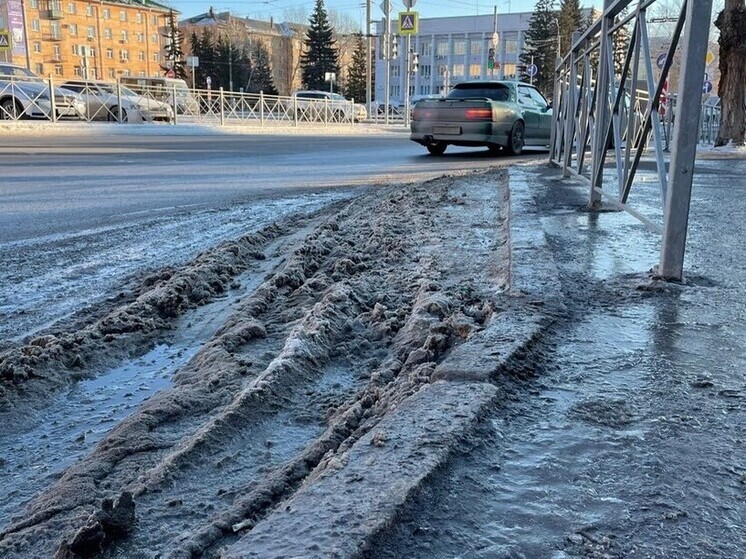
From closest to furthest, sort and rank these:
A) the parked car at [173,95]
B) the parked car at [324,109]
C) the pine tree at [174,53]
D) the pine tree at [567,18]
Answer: the parked car at [173,95], the parked car at [324,109], the pine tree at [567,18], the pine tree at [174,53]

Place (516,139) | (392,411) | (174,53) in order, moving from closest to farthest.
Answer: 1. (392,411)
2. (516,139)
3. (174,53)

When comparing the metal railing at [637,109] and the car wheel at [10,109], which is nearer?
the metal railing at [637,109]

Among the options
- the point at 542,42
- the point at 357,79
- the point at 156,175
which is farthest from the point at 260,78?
the point at 156,175

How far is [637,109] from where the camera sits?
502 centimetres


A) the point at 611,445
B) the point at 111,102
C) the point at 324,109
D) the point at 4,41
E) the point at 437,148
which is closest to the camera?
the point at 611,445

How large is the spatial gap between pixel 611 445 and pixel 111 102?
2406 cm

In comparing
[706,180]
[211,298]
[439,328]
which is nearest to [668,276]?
[439,328]

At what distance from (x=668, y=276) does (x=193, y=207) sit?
4646 mm

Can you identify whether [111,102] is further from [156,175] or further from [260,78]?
[260,78]

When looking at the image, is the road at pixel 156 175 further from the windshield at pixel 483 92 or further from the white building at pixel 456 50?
the white building at pixel 456 50

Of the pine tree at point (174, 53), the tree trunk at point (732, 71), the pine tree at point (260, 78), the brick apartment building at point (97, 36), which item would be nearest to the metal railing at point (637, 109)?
the tree trunk at point (732, 71)

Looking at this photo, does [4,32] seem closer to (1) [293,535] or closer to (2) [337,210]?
(2) [337,210]

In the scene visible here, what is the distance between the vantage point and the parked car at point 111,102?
22141 mm

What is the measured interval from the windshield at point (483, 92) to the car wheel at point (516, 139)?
0.60m
